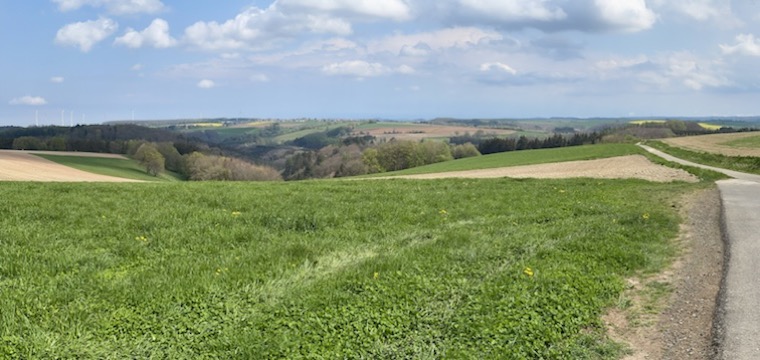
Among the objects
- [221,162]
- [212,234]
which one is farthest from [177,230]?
[221,162]

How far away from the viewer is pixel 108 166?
8762cm

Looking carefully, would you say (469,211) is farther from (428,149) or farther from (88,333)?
(428,149)

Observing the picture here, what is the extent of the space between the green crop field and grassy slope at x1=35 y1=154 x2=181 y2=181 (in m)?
68.8

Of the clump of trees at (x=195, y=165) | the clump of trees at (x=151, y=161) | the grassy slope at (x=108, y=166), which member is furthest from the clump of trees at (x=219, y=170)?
the clump of trees at (x=151, y=161)

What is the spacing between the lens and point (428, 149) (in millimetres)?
108312

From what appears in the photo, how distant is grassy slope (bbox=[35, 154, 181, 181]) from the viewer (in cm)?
7619

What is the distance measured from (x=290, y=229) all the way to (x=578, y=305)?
7.21m

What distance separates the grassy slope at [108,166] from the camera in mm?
76188

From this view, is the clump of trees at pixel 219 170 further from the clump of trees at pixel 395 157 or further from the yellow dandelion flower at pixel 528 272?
the yellow dandelion flower at pixel 528 272

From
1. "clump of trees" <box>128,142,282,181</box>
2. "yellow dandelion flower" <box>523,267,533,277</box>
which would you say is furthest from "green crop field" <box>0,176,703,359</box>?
"clump of trees" <box>128,142,282,181</box>

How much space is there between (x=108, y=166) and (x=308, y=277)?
91.6m

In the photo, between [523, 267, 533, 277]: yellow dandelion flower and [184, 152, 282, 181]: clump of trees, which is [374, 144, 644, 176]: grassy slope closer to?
[523, 267, 533, 277]: yellow dandelion flower

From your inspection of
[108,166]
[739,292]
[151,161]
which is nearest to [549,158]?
[739,292]

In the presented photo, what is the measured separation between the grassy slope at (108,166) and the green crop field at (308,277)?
68812 mm
